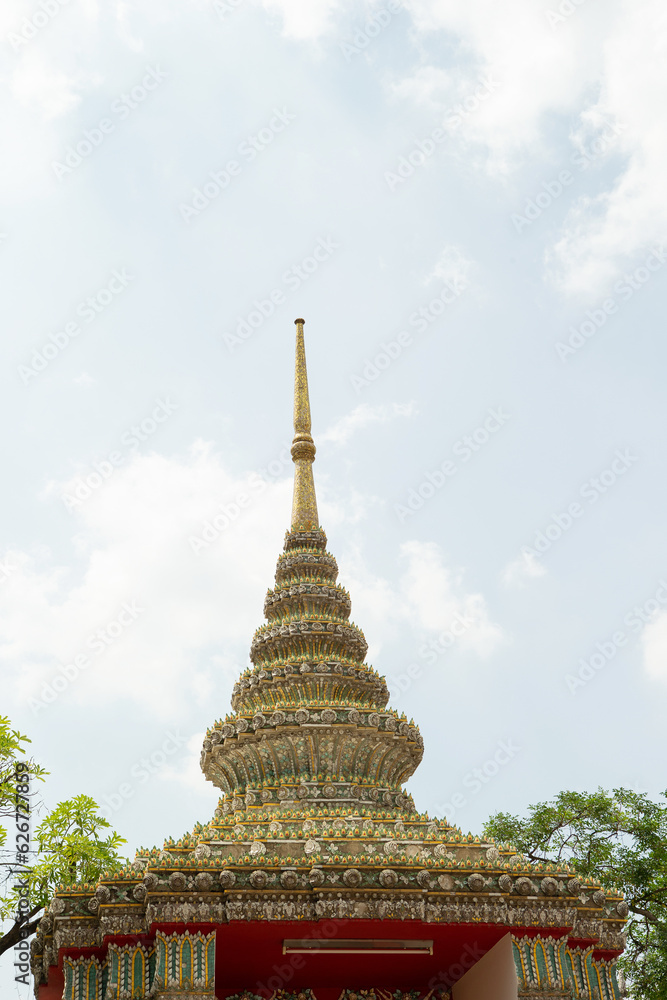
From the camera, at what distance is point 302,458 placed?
103ft

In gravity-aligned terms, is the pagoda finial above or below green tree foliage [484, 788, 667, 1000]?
Answer: above

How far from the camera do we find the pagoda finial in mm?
30422

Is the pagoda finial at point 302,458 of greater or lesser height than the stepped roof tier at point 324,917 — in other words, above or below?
above

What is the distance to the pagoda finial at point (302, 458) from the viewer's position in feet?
99.8

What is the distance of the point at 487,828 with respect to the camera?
29.3 metres

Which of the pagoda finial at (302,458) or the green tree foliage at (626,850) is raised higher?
the pagoda finial at (302,458)

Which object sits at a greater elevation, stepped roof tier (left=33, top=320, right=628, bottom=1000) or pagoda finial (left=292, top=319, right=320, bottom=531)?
pagoda finial (left=292, top=319, right=320, bottom=531)

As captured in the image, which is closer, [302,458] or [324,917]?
[324,917]

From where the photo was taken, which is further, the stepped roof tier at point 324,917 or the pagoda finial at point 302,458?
the pagoda finial at point 302,458

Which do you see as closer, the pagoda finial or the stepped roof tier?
the stepped roof tier

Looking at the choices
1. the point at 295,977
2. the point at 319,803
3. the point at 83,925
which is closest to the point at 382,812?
the point at 319,803

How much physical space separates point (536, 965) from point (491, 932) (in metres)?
0.98

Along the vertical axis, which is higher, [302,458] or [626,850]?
[302,458]

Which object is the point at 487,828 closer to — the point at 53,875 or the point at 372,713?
the point at 372,713
